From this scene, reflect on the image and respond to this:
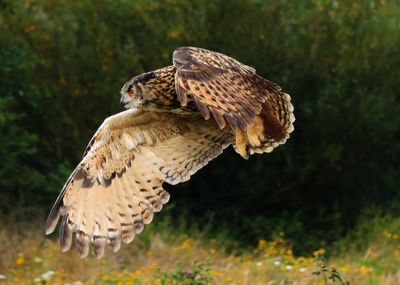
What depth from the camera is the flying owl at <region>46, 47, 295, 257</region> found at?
22.3 feet

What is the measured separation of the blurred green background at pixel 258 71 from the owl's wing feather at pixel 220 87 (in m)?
6.01

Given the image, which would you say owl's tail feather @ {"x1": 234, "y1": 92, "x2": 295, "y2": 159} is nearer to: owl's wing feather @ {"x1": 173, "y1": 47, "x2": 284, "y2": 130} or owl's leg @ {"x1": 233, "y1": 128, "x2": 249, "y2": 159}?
owl's leg @ {"x1": 233, "y1": 128, "x2": 249, "y2": 159}

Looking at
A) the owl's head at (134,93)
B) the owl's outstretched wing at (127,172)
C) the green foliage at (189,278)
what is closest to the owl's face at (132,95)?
the owl's head at (134,93)

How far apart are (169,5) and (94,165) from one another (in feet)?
18.5

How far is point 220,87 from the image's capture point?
5906mm

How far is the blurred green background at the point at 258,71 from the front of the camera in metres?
12.5

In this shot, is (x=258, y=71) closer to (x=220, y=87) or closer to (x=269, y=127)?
(x=269, y=127)

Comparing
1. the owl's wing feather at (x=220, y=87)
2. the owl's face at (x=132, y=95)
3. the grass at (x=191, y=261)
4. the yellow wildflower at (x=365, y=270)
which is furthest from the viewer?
the yellow wildflower at (x=365, y=270)

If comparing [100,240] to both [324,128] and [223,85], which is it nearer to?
[223,85]

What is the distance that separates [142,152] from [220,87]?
5.00 feet

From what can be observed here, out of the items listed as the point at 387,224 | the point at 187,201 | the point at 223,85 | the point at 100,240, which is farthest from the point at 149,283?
the point at 187,201

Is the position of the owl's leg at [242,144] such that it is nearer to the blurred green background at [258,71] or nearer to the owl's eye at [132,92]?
the owl's eye at [132,92]

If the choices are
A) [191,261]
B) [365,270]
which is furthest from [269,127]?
[191,261]

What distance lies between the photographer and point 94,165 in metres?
7.24
